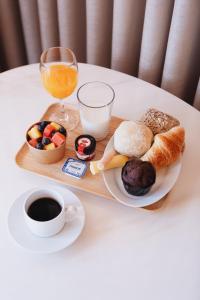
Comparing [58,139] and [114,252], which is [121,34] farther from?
[114,252]

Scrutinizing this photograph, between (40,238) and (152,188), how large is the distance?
28 centimetres

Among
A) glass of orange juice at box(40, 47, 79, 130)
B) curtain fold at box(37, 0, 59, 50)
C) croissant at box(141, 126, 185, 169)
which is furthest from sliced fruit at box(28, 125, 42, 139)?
curtain fold at box(37, 0, 59, 50)

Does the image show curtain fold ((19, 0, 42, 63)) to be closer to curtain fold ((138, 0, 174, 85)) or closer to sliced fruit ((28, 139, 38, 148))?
curtain fold ((138, 0, 174, 85))

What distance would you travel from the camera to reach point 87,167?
2.81 ft

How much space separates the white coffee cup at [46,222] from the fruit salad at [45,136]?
15 cm

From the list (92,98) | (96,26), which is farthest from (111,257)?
(96,26)

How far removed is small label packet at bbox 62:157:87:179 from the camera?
83 cm

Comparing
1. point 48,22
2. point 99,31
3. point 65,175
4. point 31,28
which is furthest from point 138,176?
point 31,28

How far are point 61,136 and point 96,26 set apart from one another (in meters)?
0.55

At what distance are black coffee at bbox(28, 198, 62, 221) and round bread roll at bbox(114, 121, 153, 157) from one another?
231 millimetres

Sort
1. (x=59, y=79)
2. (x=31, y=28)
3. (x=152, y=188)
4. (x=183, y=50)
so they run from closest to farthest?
(x=152, y=188) → (x=59, y=79) → (x=183, y=50) → (x=31, y=28)

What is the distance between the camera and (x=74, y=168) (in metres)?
0.84

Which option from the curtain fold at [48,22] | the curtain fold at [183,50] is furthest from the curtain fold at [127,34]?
the curtain fold at [48,22]

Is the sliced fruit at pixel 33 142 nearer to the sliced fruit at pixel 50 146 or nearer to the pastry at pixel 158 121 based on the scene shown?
the sliced fruit at pixel 50 146
